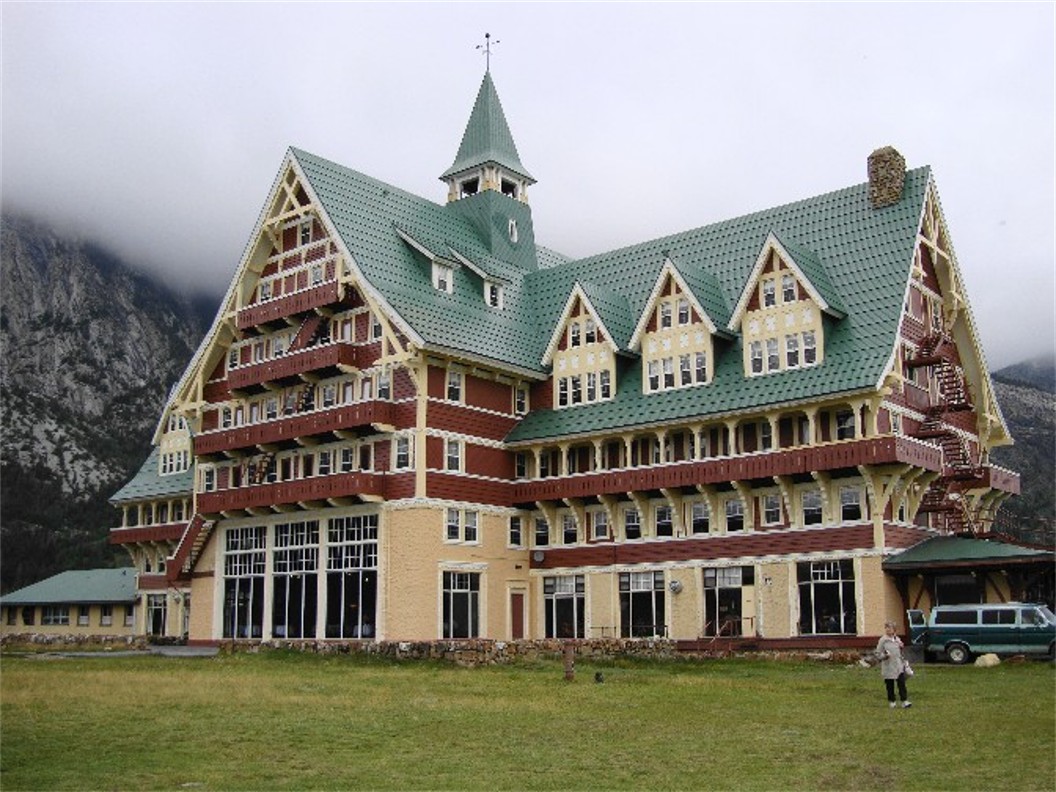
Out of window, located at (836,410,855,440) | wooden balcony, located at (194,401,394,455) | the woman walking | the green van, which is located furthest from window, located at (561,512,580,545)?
the woman walking

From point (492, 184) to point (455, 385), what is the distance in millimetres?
A: 18452

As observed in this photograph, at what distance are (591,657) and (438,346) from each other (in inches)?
652

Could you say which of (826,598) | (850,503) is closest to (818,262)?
(850,503)

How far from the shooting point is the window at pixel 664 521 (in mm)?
53900

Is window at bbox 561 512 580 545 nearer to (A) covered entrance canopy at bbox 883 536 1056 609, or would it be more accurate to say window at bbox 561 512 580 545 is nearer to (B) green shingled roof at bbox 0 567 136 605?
(A) covered entrance canopy at bbox 883 536 1056 609

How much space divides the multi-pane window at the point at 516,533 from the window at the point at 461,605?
3.08 meters

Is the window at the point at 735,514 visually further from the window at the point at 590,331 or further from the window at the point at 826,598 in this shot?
the window at the point at 590,331

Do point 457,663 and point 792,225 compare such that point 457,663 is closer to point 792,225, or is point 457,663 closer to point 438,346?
point 438,346

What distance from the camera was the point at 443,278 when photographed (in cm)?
6012

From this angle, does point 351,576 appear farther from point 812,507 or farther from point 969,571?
point 969,571

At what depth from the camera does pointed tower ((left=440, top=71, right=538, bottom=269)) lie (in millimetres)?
68625

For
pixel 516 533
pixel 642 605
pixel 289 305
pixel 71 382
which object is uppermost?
pixel 71 382

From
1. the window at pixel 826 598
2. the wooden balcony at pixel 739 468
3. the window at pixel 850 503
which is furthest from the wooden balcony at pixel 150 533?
the window at pixel 850 503

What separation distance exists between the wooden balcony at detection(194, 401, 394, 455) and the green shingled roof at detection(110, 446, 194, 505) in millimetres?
14766
